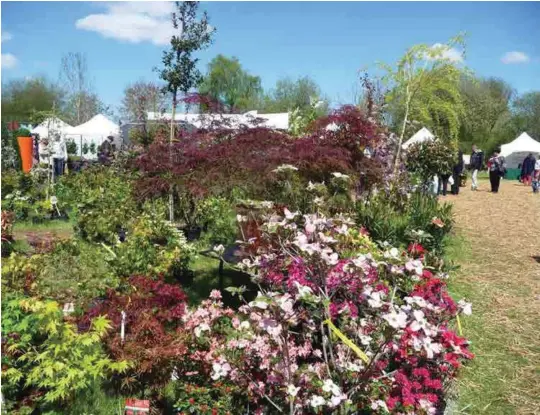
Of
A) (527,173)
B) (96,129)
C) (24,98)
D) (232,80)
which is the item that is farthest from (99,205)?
(232,80)

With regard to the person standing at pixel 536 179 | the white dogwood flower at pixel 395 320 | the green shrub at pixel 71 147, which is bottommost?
the white dogwood flower at pixel 395 320

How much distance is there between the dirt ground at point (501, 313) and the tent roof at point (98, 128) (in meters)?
18.5

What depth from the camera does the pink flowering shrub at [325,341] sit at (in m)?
2.61

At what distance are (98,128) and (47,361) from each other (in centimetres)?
2351

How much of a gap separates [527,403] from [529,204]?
41.9 ft

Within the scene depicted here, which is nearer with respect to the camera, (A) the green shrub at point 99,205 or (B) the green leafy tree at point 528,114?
(A) the green shrub at point 99,205

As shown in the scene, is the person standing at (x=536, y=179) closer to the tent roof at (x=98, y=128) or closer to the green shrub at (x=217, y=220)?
the green shrub at (x=217, y=220)

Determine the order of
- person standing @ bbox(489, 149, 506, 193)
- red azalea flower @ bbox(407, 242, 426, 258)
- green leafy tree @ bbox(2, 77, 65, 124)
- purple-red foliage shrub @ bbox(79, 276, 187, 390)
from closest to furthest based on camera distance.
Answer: purple-red foliage shrub @ bbox(79, 276, 187, 390) → red azalea flower @ bbox(407, 242, 426, 258) → person standing @ bbox(489, 149, 506, 193) → green leafy tree @ bbox(2, 77, 65, 124)

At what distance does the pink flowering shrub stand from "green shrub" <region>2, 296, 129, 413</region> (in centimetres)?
62

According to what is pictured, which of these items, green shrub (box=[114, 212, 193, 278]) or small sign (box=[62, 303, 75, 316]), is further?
green shrub (box=[114, 212, 193, 278])

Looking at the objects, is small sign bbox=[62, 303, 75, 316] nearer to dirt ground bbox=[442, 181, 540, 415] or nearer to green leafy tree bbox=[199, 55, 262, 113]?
dirt ground bbox=[442, 181, 540, 415]

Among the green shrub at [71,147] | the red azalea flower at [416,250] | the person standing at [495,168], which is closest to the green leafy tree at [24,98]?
the green shrub at [71,147]

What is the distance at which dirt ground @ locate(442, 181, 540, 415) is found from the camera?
3770 mm

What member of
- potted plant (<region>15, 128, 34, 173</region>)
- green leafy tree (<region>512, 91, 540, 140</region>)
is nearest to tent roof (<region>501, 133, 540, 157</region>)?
green leafy tree (<region>512, 91, 540, 140</region>)
